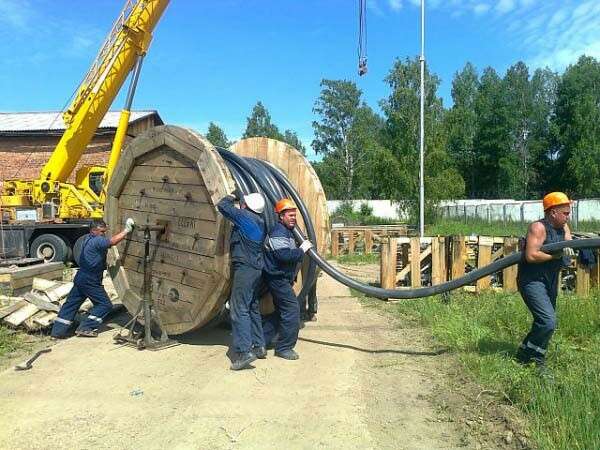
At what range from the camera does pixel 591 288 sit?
8.88 m

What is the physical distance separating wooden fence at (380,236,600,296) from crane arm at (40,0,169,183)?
1060 centimetres

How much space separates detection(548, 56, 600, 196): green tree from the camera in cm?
5116

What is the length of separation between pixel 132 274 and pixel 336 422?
362 centimetres

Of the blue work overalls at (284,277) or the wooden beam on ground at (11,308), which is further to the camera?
the wooden beam on ground at (11,308)

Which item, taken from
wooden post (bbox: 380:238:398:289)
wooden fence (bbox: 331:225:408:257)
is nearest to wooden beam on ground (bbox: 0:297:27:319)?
wooden post (bbox: 380:238:398:289)

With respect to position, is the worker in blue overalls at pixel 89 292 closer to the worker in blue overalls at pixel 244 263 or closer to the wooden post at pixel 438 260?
the worker in blue overalls at pixel 244 263

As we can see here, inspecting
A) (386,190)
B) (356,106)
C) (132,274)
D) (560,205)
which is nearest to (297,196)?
(132,274)

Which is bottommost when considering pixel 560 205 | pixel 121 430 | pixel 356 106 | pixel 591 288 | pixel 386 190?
pixel 121 430

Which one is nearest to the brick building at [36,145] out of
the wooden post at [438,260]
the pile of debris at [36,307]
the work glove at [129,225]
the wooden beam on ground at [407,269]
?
the pile of debris at [36,307]

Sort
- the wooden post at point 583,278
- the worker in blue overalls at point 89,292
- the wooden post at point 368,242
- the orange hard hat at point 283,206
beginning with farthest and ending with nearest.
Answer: the wooden post at point 368,242 → the wooden post at point 583,278 → the worker in blue overalls at point 89,292 → the orange hard hat at point 283,206

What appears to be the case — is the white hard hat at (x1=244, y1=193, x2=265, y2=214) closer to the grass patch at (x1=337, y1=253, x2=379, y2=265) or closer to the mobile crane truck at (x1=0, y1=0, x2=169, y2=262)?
the grass patch at (x1=337, y1=253, x2=379, y2=265)

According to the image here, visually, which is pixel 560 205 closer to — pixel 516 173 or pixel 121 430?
pixel 121 430

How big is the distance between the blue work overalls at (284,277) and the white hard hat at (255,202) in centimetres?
29

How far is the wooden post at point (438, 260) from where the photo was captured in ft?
31.0
